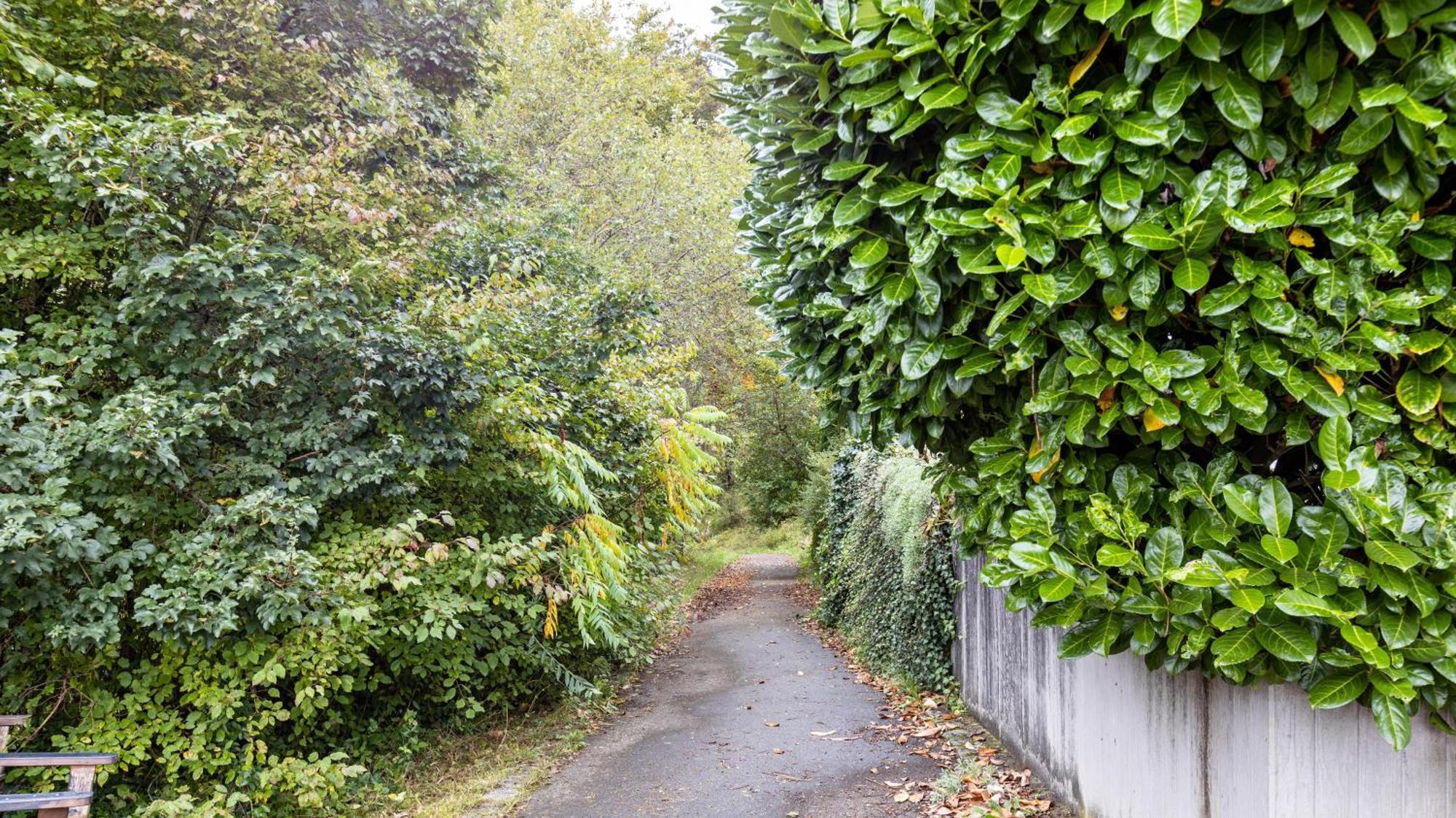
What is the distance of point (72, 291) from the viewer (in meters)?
4.80

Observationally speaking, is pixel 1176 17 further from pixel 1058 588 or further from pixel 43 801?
pixel 43 801

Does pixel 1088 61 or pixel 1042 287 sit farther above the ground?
pixel 1088 61

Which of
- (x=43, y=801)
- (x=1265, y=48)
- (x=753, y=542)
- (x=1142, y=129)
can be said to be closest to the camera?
(x=1265, y=48)

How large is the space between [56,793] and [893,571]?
22.4 feet

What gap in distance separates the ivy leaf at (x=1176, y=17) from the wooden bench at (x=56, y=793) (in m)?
4.90

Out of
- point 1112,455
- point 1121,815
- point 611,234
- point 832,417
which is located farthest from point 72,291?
point 611,234

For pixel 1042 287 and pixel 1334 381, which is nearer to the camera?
pixel 1334 381

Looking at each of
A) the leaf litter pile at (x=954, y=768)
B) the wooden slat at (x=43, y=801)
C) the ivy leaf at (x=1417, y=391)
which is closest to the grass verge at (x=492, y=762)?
the wooden slat at (x=43, y=801)

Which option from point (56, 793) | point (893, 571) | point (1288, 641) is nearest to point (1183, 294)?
point (1288, 641)

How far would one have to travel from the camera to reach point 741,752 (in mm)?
5785

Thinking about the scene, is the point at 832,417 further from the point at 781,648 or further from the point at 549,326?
the point at 781,648

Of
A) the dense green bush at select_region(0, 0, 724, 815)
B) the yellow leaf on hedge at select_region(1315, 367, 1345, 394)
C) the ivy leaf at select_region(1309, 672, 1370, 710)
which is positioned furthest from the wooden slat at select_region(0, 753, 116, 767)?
the yellow leaf on hedge at select_region(1315, 367, 1345, 394)

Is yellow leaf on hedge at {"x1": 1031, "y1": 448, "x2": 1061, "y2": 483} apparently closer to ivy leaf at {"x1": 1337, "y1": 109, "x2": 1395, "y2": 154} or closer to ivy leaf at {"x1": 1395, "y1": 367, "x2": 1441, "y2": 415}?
ivy leaf at {"x1": 1395, "y1": 367, "x2": 1441, "y2": 415}

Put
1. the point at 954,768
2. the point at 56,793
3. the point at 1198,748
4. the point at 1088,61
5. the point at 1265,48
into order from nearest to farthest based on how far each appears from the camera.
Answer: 1. the point at 1265,48
2. the point at 1088,61
3. the point at 1198,748
4. the point at 56,793
5. the point at 954,768
